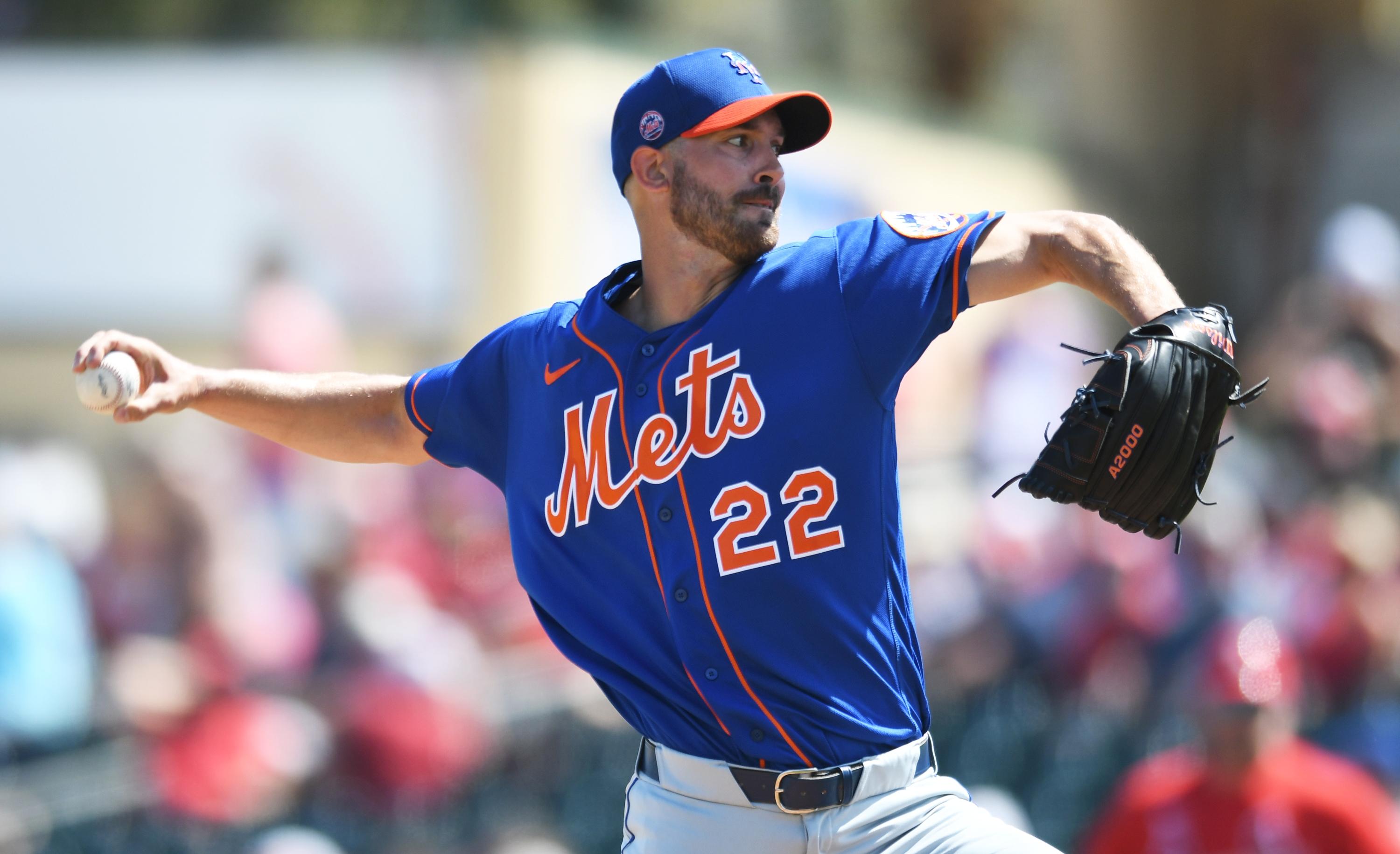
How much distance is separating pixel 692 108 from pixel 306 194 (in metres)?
6.17

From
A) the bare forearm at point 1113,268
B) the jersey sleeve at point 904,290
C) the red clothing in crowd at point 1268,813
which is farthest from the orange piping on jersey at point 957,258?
the red clothing in crowd at point 1268,813

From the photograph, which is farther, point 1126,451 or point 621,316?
point 621,316

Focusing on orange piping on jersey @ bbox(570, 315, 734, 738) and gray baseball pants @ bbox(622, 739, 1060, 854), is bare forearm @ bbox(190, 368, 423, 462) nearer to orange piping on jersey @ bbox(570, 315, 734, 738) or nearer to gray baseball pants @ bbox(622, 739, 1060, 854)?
orange piping on jersey @ bbox(570, 315, 734, 738)

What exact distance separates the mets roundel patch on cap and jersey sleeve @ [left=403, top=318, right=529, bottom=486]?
829mm

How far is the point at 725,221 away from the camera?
9.46 feet

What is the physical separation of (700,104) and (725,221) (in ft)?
0.74

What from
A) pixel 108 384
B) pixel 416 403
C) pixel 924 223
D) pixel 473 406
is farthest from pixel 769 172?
pixel 108 384

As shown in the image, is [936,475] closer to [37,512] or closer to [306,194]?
[306,194]

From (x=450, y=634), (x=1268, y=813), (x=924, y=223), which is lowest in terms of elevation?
(x=1268, y=813)

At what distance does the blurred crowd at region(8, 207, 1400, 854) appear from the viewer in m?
5.20

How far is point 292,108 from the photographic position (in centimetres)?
864

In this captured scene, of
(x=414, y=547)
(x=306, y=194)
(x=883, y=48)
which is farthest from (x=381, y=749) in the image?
(x=883, y=48)

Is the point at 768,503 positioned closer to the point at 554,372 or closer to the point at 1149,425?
the point at 554,372

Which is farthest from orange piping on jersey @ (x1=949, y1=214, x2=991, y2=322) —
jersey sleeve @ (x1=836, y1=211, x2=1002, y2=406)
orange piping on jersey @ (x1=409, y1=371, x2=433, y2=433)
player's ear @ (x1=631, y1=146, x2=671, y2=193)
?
orange piping on jersey @ (x1=409, y1=371, x2=433, y2=433)
